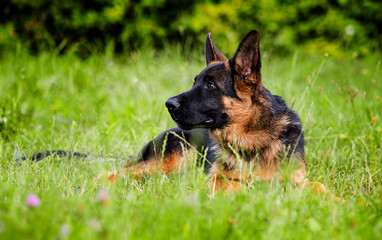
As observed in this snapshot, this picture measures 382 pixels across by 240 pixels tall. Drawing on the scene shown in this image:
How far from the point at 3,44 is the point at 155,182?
6.07 metres

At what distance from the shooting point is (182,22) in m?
8.70

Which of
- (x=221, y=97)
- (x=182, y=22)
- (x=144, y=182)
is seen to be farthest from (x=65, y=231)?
(x=182, y=22)

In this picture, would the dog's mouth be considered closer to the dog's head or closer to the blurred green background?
the dog's head

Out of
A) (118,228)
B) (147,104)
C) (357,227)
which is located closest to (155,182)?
(118,228)

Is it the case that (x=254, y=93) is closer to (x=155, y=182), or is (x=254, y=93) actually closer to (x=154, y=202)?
(x=155, y=182)

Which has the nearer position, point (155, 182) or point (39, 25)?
point (155, 182)

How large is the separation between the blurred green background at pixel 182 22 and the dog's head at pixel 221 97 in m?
5.14

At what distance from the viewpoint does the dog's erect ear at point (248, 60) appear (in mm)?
3000

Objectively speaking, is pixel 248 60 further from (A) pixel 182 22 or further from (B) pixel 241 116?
(A) pixel 182 22

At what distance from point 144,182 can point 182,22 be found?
6.21 metres

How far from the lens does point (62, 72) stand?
6.51 metres

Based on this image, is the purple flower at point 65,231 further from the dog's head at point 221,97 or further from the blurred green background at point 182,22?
the blurred green background at point 182,22

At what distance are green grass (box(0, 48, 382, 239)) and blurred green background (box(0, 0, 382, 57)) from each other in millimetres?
2132

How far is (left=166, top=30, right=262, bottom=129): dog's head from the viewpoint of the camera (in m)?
3.19
